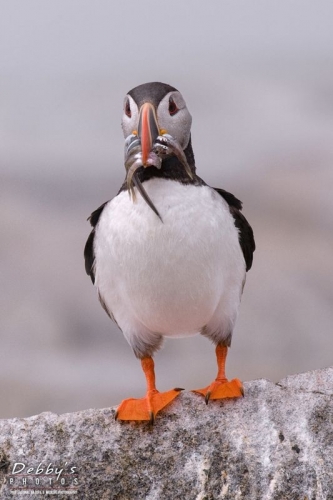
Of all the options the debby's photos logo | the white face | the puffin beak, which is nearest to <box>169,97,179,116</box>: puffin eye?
the white face

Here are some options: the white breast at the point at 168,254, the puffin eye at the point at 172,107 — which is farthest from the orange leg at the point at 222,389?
the puffin eye at the point at 172,107

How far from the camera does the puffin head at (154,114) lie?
3.58m

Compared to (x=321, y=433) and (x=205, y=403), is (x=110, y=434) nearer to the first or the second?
(x=205, y=403)

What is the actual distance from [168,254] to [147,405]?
76cm

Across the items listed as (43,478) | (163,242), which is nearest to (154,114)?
(163,242)

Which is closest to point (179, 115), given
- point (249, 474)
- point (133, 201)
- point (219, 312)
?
point (133, 201)

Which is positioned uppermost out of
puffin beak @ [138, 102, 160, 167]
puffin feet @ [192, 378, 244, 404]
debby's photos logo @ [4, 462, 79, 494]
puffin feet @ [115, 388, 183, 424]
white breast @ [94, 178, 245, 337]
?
puffin beak @ [138, 102, 160, 167]

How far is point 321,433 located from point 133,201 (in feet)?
4.44

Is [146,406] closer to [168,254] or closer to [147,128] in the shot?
[168,254]

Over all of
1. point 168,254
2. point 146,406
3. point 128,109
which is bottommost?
point 146,406

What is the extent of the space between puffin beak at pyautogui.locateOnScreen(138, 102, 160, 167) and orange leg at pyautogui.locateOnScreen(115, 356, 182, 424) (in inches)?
45.9

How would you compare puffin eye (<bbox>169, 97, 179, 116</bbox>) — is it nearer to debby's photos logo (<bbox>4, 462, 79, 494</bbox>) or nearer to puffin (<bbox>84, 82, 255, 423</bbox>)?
puffin (<bbox>84, 82, 255, 423</bbox>)

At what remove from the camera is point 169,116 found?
148 inches

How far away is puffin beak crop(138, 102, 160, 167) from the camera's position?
3.55m
